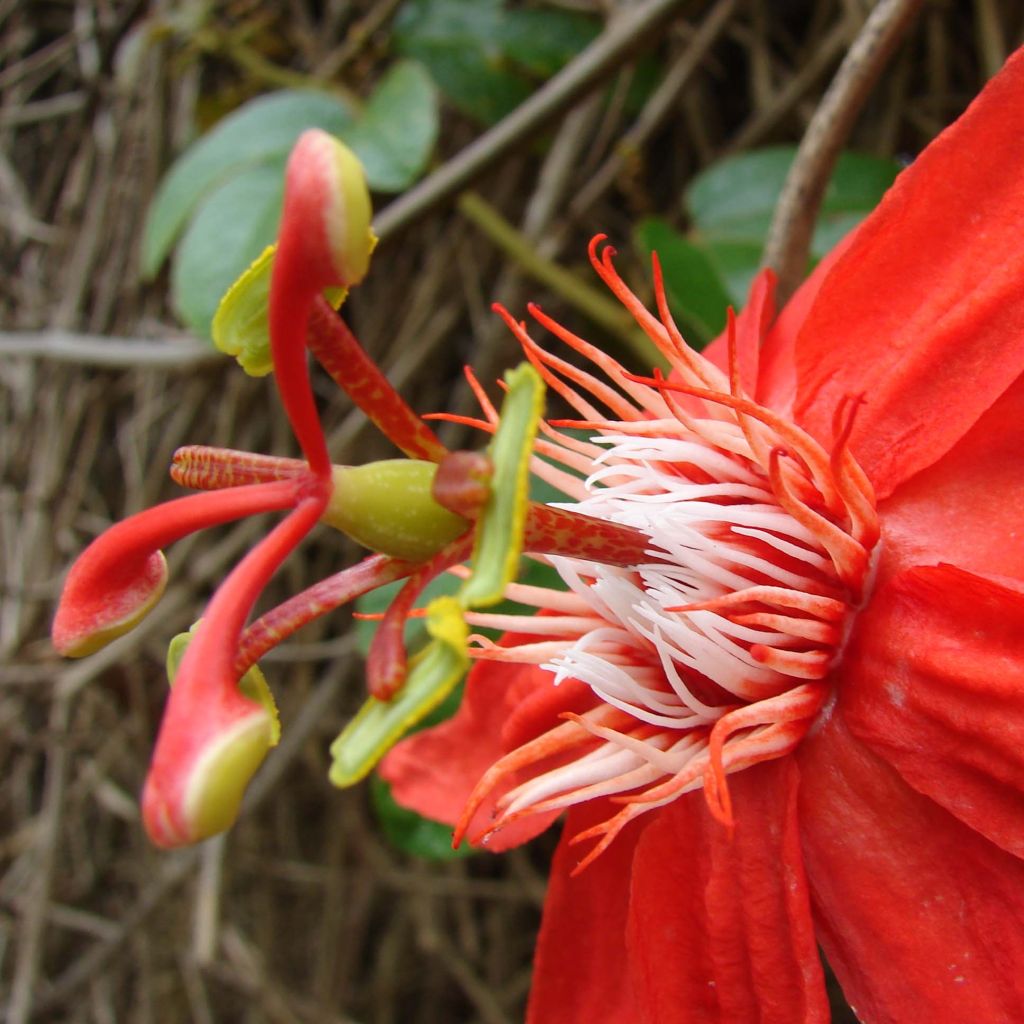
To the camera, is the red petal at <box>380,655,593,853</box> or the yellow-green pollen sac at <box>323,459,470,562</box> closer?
the yellow-green pollen sac at <box>323,459,470,562</box>

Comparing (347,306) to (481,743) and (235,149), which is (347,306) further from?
(481,743)

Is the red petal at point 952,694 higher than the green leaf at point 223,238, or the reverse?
the green leaf at point 223,238

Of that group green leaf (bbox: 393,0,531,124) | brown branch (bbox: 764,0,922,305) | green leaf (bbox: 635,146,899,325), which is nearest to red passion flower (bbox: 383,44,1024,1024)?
A: brown branch (bbox: 764,0,922,305)

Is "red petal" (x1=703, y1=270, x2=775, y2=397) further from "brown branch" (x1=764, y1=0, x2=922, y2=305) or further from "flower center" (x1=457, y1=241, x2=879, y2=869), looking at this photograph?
"brown branch" (x1=764, y1=0, x2=922, y2=305)

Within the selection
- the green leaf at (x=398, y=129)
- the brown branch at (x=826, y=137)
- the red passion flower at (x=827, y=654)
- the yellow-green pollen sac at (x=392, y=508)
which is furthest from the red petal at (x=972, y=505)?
the green leaf at (x=398, y=129)

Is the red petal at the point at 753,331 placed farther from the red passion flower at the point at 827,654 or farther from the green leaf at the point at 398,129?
the green leaf at the point at 398,129

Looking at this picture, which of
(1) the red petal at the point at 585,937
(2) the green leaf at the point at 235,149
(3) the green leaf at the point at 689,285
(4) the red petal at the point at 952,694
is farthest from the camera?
(2) the green leaf at the point at 235,149

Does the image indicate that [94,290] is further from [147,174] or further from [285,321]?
[285,321]
